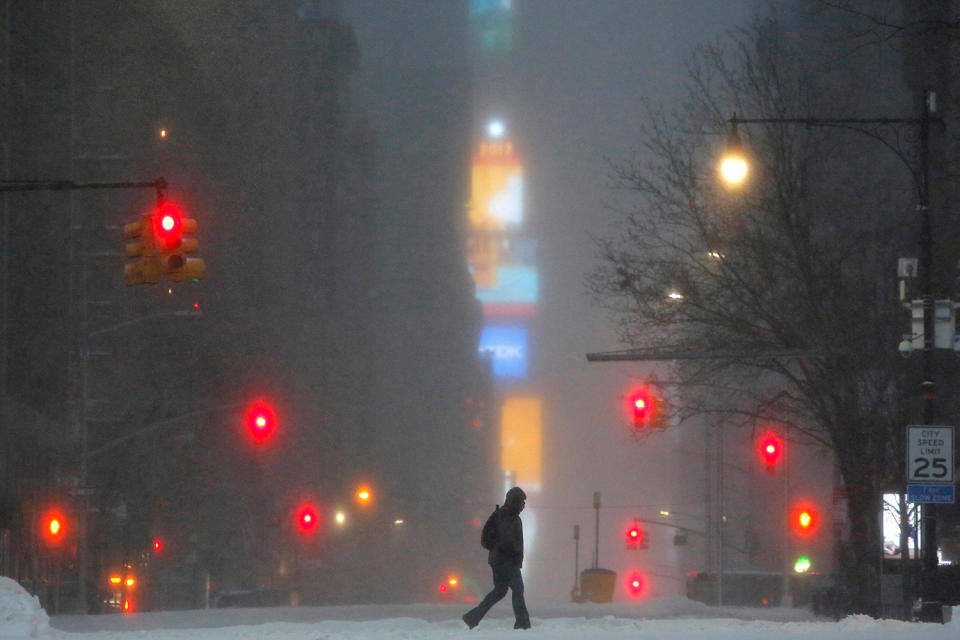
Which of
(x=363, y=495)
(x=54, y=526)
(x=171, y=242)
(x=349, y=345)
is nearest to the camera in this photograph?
(x=171, y=242)

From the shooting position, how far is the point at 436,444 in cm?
16450

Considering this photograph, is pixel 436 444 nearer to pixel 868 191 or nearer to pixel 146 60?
pixel 146 60

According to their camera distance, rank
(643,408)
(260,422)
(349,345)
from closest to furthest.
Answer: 1. (643,408)
2. (260,422)
3. (349,345)

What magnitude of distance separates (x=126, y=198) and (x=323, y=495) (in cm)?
3941

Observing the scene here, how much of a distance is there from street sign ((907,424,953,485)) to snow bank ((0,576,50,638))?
11.9 meters

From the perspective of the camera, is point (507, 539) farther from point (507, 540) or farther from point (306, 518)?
point (306, 518)

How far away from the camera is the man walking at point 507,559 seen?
1878 centimetres

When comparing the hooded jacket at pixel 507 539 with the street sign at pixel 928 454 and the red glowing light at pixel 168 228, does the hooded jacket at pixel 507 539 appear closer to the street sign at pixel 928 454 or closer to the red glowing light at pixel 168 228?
the street sign at pixel 928 454

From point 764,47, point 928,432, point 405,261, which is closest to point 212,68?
point 764,47

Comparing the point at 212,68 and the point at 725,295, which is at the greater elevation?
the point at 212,68

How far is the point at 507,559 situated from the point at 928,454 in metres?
6.47

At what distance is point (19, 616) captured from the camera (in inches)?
655

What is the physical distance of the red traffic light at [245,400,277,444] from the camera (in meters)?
36.4

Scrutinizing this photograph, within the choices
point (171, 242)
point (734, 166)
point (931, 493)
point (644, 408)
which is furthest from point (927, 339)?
point (644, 408)
